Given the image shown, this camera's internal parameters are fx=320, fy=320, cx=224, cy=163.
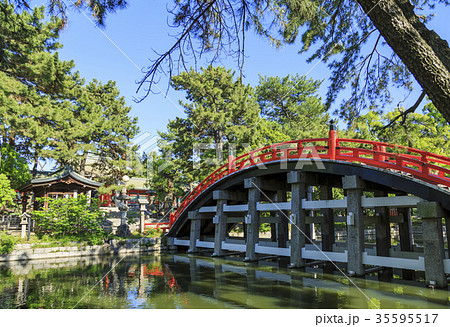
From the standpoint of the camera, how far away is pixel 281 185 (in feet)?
49.3

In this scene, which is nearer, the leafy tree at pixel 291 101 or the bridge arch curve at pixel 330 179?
the bridge arch curve at pixel 330 179

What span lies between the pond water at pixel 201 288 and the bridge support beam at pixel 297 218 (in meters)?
0.51

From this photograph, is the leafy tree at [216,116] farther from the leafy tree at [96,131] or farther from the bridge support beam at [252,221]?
the bridge support beam at [252,221]

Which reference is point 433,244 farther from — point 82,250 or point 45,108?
point 45,108

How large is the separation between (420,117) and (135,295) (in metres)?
18.3

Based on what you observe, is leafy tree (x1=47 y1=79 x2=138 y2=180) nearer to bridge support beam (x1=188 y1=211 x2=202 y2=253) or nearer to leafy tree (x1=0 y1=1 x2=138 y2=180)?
leafy tree (x1=0 y1=1 x2=138 y2=180)

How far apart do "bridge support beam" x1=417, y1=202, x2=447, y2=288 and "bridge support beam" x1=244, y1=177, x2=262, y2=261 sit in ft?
21.3

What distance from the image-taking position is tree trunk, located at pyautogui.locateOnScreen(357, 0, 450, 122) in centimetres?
398

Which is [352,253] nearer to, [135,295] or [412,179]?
[412,179]

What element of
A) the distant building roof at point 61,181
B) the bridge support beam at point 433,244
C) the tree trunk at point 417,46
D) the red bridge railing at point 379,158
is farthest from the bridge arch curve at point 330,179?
the distant building roof at point 61,181

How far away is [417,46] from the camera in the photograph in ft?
13.6

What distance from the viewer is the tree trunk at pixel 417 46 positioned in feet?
13.1
